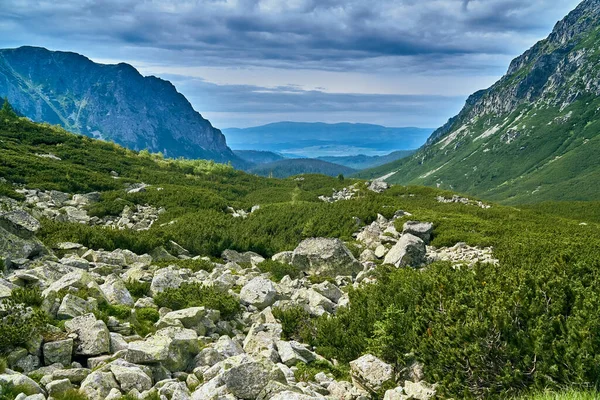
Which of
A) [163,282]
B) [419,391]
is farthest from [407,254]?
[419,391]

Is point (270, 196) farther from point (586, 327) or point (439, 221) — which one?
point (586, 327)

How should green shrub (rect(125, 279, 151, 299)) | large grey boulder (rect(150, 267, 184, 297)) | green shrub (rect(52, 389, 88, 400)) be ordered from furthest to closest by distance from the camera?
1. large grey boulder (rect(150, 267, 184, 297))
2. green shrub (rect(125, 279, 151, 299))
3. green shrub (rect(52, 389, 88, 400))

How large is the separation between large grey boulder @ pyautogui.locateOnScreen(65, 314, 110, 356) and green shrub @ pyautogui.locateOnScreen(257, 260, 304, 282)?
31.5 ft

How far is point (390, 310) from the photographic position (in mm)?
9594

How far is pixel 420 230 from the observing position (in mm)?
24594

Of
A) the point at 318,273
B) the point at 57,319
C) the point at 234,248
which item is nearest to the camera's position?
the point at 57,319

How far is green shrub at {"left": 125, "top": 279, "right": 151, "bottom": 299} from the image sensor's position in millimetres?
11704

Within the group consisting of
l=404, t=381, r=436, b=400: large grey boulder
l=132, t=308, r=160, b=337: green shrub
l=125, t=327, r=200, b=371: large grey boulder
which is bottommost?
l=404, t=381, r=436, b=400: large grey boulder

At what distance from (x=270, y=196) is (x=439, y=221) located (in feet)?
89.0

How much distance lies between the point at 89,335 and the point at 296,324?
4.96 m

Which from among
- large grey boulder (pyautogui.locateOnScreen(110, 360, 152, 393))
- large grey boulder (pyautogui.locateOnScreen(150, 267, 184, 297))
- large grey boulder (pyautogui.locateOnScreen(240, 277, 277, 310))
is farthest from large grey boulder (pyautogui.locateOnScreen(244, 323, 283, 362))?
large grey boulder (pyautogui.locateOnScreen(150, 267, 184, 297))

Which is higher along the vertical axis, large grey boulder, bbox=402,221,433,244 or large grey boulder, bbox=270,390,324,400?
large grey boulder, bbox=270,390,324,400

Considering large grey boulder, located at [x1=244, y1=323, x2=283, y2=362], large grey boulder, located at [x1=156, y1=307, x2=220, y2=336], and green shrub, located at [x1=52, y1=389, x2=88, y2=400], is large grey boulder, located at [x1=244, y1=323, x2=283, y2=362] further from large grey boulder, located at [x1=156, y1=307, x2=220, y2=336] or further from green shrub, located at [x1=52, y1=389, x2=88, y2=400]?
green shrub, located at [x1=52, y1=389, x2=88, y2=400]

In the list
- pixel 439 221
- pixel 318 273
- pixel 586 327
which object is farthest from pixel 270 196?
pixel 586 327
